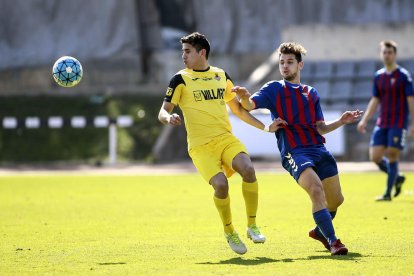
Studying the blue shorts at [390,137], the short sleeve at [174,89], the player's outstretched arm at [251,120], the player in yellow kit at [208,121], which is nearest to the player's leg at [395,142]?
the blue shorts at [390,137]

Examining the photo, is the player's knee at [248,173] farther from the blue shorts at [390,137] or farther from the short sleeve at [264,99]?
the blue shorts at [390,137]

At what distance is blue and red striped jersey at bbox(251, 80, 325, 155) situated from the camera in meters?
10.3

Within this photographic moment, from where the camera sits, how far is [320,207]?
9930 millimetres

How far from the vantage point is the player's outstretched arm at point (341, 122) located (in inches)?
390

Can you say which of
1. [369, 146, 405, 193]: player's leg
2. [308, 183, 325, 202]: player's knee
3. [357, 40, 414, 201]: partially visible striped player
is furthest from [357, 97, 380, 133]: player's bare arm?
[308, 183, 325, 202]: player's knee

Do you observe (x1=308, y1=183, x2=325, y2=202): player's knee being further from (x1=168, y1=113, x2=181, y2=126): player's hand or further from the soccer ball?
the soccer ball

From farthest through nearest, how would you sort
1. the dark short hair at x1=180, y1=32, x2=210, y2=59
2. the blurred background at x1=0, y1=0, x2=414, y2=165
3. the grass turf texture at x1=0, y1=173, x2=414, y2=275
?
the blurred background at x1=0, y1=0, x2=414, y2=165 < the dark short hair at x1=180, y1=32, x2=210, y2=59 < the grass turf texture at x1=0, y1=173, x2=414, y2=275

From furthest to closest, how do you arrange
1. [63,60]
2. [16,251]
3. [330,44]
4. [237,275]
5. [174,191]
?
[330,44] < [174,191] < [63,60] < [16,251] < [237,275]

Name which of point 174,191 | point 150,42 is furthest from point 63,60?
point 150,42

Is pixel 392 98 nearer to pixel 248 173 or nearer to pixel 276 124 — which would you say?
pixel 248 173

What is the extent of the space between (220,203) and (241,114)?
3.03 ft

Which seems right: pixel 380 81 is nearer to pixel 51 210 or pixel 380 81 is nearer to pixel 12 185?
pixel 51 210

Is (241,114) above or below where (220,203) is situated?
above

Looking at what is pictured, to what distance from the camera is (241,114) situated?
1075 cm
